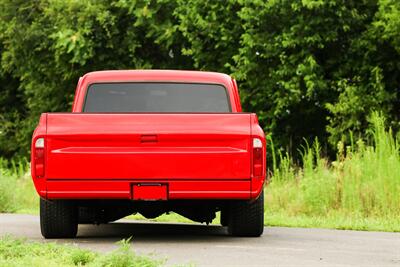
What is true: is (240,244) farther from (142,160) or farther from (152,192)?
(142,160)

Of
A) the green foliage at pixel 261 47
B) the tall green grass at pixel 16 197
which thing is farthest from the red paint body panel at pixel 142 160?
the green foliage at pixel 261 47

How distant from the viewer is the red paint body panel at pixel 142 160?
11.4m

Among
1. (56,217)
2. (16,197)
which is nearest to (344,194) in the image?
(56,217)

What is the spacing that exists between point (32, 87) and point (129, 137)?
31.7 m

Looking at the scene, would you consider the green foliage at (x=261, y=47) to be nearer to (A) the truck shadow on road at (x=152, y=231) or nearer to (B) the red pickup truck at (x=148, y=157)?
(A) the truck shadow on road at (x=152, y=231)

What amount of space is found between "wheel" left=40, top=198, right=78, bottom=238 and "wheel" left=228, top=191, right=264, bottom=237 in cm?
167

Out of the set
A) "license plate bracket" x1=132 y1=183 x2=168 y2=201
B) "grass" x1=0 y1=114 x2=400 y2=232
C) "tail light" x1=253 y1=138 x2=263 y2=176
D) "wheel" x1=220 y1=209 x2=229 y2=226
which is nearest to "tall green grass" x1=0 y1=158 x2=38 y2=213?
"grass" x1=0 y1=114 x2=400 y2=232

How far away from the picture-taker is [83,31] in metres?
Result: 37.1

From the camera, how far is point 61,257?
30.6 feet

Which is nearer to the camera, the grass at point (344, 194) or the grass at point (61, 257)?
the grass at point (61, 257)

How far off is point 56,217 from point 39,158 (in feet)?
3.15

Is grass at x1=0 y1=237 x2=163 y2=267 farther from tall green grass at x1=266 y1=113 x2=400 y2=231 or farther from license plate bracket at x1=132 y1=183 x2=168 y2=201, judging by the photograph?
tall green grass at x1=266 y1=113 x2=400 y2=231

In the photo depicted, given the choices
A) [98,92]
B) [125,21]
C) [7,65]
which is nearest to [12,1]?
[7,65]

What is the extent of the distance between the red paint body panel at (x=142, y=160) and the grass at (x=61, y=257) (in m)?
1.21
